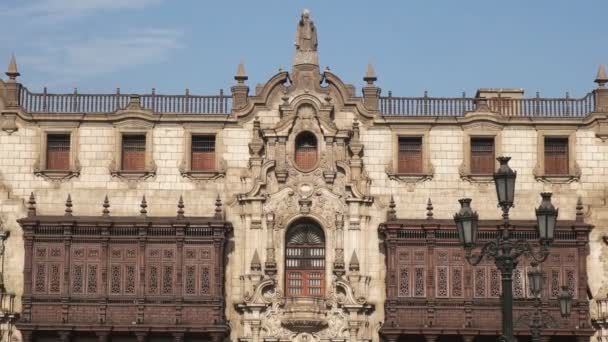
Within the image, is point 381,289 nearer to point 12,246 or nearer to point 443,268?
point 443,268

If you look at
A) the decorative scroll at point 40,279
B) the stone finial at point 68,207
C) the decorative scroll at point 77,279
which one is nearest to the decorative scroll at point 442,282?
the decorative scroll at point 77,279

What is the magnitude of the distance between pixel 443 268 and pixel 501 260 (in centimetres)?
2123

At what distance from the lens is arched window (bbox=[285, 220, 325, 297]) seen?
151 feet

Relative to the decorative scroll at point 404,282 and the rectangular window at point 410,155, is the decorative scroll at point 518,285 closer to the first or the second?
the decorative scroll at point 404,282

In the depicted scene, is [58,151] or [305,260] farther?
[58,151]

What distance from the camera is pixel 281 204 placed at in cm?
4606

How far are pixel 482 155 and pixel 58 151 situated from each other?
1526cm

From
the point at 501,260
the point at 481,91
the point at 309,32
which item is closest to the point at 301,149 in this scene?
the point at 309,32

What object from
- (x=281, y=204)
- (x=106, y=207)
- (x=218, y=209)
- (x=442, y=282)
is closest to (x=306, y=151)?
(x=281, y=204)

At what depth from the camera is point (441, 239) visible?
4550 cm

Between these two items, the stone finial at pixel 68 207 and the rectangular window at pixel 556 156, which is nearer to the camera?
the stone finial at pixel 68 207

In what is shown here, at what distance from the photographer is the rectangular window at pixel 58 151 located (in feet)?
154

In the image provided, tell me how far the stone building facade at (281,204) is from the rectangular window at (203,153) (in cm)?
5

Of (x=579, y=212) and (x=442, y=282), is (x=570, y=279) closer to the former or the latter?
(x=579, y=212)
